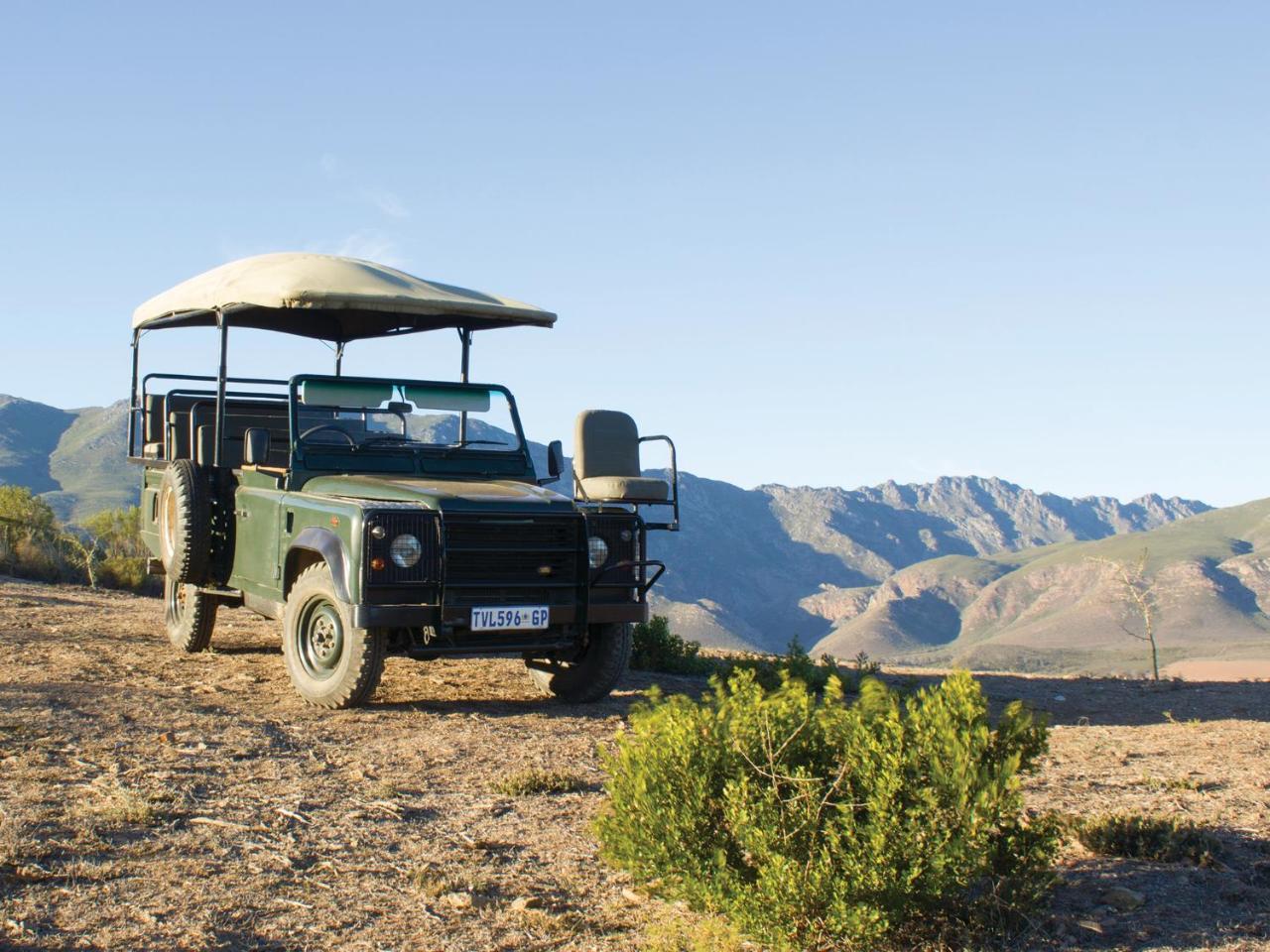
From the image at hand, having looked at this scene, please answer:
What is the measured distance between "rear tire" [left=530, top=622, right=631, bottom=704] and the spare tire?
288 centimetres

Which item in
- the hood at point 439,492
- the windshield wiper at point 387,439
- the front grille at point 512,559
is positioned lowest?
the front grille at point 512,559

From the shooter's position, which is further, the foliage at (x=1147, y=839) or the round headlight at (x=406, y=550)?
the round headlight at (x=406, y=550)

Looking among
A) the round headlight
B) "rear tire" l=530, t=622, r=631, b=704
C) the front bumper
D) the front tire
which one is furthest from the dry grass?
"rear tire" l=530, t=622, r=631, b=704

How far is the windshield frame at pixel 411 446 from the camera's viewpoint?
381 inches

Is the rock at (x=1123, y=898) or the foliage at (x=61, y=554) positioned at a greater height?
the foliage at (x=61, y=554)

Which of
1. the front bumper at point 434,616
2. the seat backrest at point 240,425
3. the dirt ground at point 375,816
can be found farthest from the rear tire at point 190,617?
the front bumper at point 434,616

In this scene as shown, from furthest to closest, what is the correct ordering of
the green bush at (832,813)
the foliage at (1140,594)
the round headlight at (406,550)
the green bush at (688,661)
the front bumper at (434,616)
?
the foliage at (1140,594)
the green bush at (688,661)
the round headlight at (406,550)
the front bumper at (434,616)
the green bush at (832,813)

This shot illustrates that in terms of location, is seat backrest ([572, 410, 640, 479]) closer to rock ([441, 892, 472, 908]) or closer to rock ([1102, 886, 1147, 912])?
rock ([441, 892, 472, 908])

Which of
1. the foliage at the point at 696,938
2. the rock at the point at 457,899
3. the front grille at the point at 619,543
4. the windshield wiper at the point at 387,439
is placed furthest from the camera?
the windshield wiper at the point at 387,439

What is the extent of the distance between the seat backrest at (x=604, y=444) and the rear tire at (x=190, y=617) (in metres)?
3.37

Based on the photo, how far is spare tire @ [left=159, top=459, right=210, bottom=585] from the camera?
32.8 feet

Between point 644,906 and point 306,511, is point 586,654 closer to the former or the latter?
point 306,511

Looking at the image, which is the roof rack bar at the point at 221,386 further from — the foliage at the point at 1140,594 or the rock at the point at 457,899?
the foliage at the point at 1140,594

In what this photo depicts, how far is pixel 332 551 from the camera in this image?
27.6 ft
